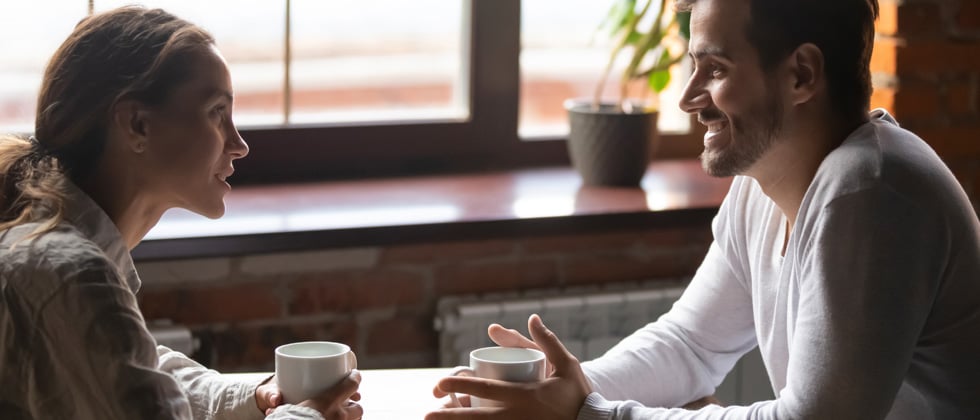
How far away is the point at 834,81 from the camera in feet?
4.50

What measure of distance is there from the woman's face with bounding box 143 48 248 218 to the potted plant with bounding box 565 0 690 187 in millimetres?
1079

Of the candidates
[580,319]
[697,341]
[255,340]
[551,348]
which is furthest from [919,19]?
[255,340]

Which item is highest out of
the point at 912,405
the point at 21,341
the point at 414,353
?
the point at 21,341

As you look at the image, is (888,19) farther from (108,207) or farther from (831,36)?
(108,207)

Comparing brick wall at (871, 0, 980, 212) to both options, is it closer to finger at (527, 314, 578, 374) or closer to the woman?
finger at (527, 314, 578, 374)

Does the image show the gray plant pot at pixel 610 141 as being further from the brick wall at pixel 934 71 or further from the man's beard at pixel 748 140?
the man's beard at pixel 748 140

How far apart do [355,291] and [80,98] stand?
38.9 inches

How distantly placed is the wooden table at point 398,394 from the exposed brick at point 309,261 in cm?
53

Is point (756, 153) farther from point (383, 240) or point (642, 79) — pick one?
point (642, 79)

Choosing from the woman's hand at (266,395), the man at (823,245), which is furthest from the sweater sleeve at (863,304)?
the woman's hand at (266,395)

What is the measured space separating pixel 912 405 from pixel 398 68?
4.40 ft

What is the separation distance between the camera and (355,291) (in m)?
2.15

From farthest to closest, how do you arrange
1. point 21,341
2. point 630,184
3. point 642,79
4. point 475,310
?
point 642,79, point 630,184, point 475,310, point 21,341

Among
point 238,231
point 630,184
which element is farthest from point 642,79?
point 238,231
